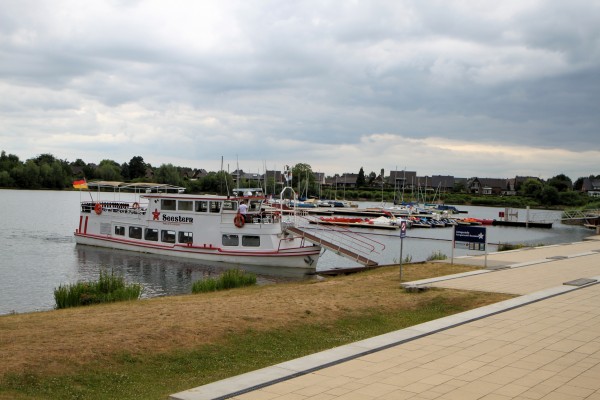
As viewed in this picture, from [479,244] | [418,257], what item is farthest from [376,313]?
[418,257]

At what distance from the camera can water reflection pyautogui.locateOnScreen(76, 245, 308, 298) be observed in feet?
112

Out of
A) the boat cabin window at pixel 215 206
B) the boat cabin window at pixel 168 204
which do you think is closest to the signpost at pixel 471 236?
the boat cabin window at pixel 215 206

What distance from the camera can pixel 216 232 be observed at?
4372cm

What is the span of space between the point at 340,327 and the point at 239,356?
3.57 m

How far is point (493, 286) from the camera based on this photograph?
20391mm

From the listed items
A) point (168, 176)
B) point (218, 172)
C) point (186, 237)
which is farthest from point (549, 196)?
point (186, 237)

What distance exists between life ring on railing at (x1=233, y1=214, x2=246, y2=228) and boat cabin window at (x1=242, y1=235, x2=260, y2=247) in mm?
942

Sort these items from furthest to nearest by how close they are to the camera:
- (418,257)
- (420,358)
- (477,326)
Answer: (418,257) < (477,326) < (420,358)

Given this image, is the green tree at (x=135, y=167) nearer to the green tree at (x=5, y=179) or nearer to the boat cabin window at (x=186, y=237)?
the green tree at (x=5, y=179)

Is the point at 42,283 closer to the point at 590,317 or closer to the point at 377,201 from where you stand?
Answer: the point at 590,317

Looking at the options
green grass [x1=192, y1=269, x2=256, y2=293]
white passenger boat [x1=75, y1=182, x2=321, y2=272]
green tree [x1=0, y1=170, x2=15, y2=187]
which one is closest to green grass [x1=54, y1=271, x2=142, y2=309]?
green grass [x1=192, y1=269, x2=256, y2=293]

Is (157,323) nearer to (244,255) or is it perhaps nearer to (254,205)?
(244,255)

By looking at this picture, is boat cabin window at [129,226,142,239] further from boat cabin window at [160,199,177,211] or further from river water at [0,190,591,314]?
boat cabin window at [160,199,177,211]

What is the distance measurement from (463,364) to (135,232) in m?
42.1
